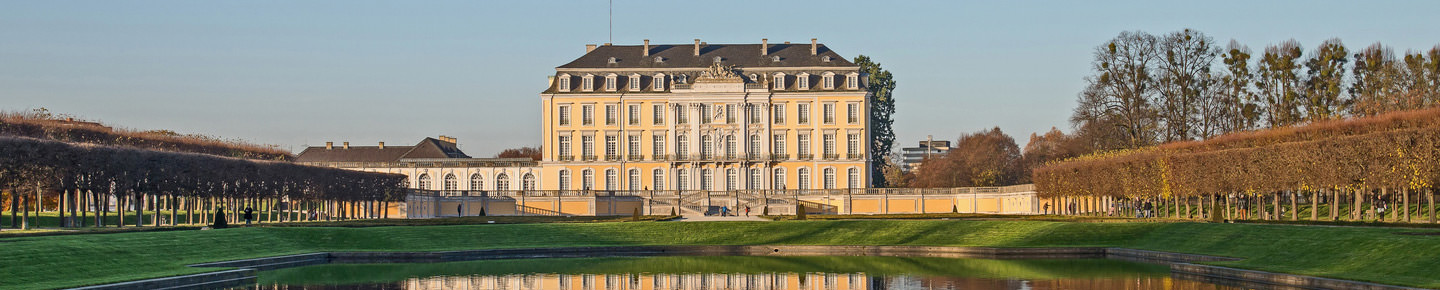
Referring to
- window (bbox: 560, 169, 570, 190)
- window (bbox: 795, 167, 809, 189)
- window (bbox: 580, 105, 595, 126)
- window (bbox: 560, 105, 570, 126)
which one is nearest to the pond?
window (bbox: 795, 167, 809, 189)

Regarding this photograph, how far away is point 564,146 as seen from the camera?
258 feet

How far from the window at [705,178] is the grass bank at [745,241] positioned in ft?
113

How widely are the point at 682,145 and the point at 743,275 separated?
5086cm

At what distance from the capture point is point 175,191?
148 feet

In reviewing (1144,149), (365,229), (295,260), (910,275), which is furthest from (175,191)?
(1144,149)

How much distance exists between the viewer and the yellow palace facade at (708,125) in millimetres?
77562

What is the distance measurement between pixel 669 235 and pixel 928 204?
3176cm

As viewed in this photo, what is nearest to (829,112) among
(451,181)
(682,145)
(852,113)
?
(852,113)

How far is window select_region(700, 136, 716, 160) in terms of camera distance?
256 ft

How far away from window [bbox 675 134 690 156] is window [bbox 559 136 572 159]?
5.67 meters

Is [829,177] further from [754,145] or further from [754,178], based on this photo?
[754,145]

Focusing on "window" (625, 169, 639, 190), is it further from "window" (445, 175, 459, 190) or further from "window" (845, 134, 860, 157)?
"window" (845, 134, 860, 157)

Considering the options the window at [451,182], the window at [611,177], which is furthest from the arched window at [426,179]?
the window at [611,177]

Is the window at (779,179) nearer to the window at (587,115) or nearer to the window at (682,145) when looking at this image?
the window at (682,145)
